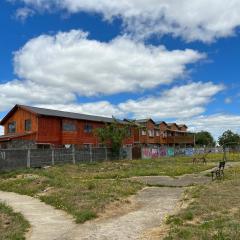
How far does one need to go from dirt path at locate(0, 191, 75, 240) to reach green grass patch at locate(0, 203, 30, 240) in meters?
0.20

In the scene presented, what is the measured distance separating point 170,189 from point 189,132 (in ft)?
287

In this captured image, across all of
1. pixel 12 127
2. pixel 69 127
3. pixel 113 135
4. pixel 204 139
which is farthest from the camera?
pixel 204 139

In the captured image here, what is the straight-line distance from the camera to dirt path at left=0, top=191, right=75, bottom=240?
1064 centimetres

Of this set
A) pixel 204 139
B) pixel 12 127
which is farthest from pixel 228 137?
pixel 12 127

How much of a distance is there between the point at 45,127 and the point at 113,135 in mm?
7529

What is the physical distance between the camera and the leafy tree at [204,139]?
123m

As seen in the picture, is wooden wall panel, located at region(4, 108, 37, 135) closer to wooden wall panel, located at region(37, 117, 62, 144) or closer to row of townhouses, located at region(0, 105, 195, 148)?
row of townhouses, located at region(0, 105, 195, 148)

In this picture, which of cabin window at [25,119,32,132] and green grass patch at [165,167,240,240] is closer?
green grass patch at [165,167,240,240]

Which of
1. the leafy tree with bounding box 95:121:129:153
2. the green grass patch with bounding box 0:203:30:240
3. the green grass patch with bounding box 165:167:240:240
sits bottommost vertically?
the green grass patch with bounding box 0:203:30:240

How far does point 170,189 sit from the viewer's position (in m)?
19.5

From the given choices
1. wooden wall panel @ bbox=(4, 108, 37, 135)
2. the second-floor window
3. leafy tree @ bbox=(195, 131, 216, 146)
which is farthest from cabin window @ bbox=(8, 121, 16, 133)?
leafy tree @ bbox=(195, 131, 216, 146)

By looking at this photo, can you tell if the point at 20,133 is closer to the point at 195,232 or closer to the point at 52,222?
the point at 52,222

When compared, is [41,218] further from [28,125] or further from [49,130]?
[28,125]

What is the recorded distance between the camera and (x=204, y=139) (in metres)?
125
